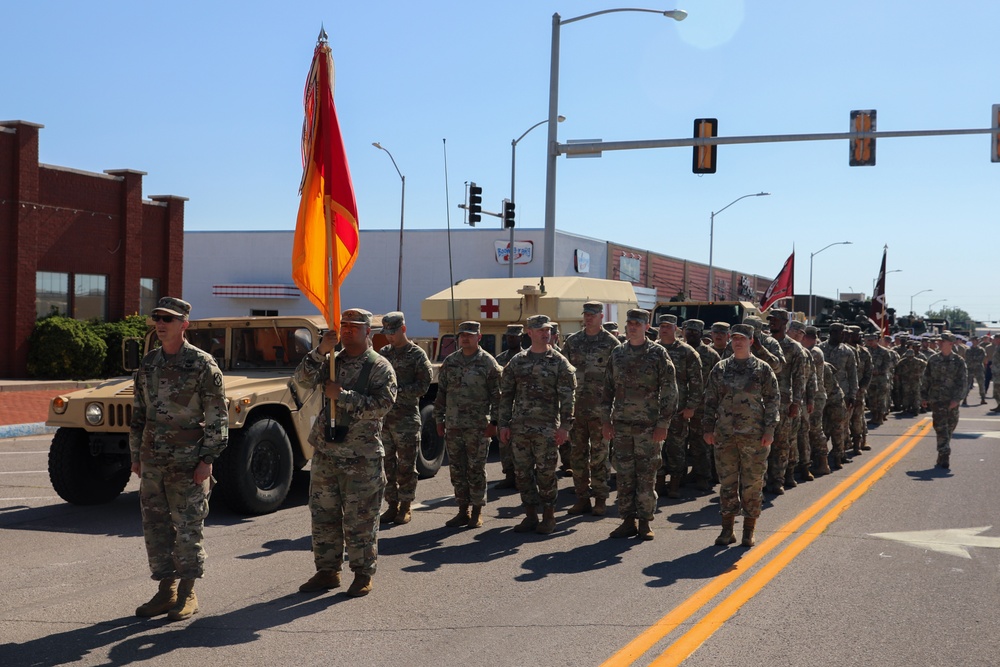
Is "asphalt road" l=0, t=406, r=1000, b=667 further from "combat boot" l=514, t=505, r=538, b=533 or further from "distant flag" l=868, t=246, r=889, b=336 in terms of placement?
"distant flag" l=868, t=246, r=889, b=336

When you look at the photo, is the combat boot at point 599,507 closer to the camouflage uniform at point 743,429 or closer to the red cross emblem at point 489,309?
the camouflage uniform at point 743,429

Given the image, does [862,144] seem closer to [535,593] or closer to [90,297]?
[535,593]

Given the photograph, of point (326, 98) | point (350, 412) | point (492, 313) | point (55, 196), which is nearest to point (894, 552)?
point (350, 412)

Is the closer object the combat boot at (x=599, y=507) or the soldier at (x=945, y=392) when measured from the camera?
the combat boot at (x=599, y=507)

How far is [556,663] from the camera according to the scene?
4977 millimetres

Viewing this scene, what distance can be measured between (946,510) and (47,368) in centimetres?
2245

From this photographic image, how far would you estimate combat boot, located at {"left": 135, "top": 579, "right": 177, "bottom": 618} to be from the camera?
5805 mm

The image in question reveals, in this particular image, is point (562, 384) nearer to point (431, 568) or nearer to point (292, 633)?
point (431, 568)

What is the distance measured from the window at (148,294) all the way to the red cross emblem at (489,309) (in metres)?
18.4

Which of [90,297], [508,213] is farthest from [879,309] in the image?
[90,297]

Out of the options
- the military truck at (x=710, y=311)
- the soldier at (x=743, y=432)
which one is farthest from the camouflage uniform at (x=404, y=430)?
the military truck at (x=710, y=311)

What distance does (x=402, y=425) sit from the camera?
868 cm

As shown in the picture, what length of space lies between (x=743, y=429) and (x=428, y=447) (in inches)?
192

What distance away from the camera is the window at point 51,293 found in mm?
26516
